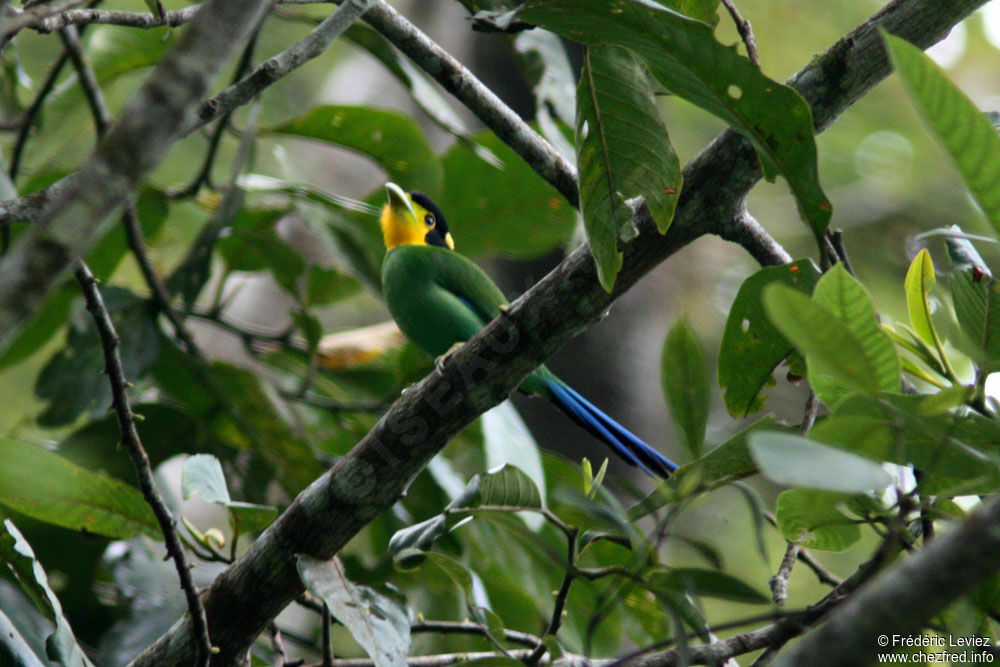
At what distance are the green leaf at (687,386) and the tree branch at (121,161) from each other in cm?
75

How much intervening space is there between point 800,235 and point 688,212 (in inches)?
201

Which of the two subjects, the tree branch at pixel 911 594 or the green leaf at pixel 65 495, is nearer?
the tree branch at pixel 911 594

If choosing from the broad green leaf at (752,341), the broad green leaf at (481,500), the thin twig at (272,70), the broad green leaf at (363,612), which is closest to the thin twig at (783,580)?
the broad green leaf at (752,341)

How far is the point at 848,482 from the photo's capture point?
875 mm

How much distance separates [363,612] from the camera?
1.73 m

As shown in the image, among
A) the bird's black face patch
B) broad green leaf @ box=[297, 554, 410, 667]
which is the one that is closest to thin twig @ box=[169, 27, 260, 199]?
the bird's black face patch

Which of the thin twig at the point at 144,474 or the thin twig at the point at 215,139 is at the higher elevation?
the thin twig at the point at 215,139

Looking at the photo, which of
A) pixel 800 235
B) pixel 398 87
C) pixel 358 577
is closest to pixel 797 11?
pixel 800 235

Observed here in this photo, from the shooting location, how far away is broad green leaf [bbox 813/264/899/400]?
121 cm

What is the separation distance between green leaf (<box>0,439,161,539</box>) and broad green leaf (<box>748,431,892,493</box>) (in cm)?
160

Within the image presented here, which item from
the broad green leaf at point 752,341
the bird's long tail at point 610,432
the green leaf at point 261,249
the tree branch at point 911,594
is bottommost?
the tree branch at point 911,594

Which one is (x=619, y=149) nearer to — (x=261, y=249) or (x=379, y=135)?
(x=379, y=135)

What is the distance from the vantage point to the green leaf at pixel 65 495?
6.32ft

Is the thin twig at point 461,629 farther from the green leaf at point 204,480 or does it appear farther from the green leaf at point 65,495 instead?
the green leaf at point 65,495
